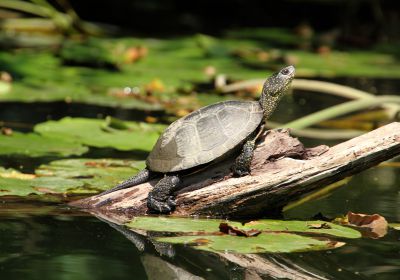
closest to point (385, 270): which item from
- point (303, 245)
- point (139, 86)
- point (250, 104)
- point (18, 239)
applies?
point (303, 245)

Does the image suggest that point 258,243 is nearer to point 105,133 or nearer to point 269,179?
point 269,179

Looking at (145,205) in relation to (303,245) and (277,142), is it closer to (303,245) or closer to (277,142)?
(277,142)

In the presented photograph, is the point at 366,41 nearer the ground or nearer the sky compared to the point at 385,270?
nearer the sky

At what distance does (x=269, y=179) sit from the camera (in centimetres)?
375

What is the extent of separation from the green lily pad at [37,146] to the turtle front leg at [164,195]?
1212 millimetres

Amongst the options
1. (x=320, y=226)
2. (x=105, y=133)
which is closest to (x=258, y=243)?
(x=320, y=226)

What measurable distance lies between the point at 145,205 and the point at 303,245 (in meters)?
0.89

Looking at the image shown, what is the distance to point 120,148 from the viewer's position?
16.8 ft

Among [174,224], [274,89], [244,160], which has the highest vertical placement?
[274,89]

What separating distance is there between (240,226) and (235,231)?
166 mm

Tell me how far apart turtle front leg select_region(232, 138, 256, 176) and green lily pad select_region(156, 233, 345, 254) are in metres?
0.42

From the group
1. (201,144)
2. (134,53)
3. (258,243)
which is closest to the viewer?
(258,243)

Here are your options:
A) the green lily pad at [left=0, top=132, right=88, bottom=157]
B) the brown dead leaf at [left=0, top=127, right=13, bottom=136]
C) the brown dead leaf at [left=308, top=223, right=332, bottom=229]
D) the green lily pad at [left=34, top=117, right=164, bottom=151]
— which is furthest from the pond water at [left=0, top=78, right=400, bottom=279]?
the brown dead leaf at [left=0, top=127, right=13, bottom=136]

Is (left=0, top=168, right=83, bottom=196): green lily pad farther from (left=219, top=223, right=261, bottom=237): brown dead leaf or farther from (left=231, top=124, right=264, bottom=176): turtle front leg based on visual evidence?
(left=219, top=223, right=261, bottom=237): brown dead leaf
